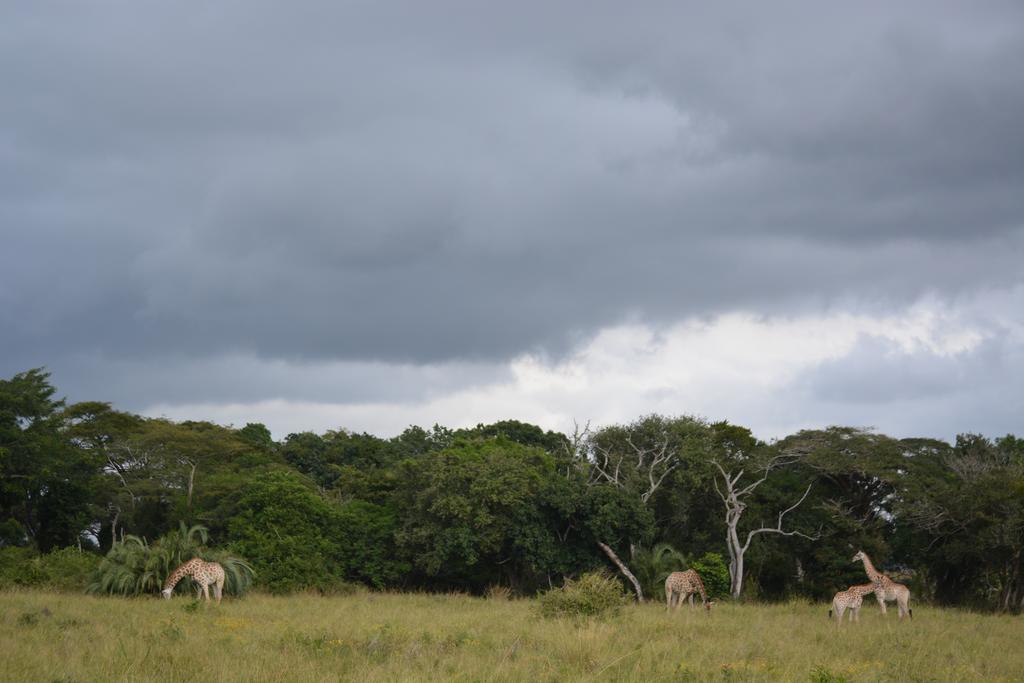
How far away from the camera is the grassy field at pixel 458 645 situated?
38.2 feet

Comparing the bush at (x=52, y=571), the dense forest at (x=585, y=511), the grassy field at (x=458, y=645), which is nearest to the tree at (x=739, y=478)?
the dense forest at (x=585, y=511)

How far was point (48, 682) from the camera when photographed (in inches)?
399

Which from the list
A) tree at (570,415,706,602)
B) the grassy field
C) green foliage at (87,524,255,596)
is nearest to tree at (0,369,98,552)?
green foliage at (87,524,255,596)

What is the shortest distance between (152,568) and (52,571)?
13.8 ft

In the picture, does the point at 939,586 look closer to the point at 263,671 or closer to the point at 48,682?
the point at 263,671

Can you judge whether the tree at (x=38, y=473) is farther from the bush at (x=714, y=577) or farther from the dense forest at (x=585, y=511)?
the bush at (x=714, y=577)

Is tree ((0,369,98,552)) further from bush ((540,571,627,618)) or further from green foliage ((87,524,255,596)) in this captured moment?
bush ((540,571,627,618))

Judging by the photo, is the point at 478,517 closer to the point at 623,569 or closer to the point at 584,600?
the point at 623,569

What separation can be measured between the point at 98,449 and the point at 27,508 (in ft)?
12.3

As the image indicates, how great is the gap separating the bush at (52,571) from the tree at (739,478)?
2025 cm

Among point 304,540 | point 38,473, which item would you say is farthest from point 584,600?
point 38,473

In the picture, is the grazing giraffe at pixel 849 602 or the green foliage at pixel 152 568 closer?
the grazing giraffe at pixel 849 602

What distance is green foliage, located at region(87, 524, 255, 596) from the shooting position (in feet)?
76.7

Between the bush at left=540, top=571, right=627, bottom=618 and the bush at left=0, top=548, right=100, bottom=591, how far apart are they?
14.0m
